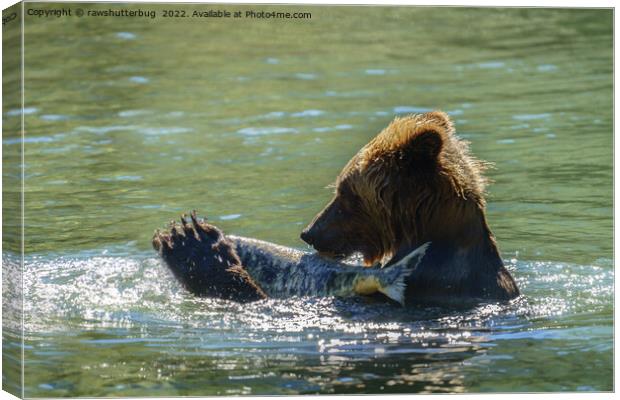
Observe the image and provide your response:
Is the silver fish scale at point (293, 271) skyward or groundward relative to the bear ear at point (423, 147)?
groundward

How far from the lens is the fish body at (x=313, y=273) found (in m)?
10.4

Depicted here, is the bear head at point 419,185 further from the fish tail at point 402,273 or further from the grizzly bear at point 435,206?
the fish tail at point 402,273

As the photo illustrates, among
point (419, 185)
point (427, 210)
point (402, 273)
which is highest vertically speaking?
point (419, 185)

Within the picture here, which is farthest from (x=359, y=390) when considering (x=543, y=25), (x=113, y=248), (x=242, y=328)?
(x=543, y=25)

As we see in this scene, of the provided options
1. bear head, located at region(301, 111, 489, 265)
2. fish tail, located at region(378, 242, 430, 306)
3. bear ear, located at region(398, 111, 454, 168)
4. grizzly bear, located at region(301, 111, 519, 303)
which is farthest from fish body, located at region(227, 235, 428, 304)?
bear ear, located at region(398, 111, 454, 168)

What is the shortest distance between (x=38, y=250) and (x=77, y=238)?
1.90 feet

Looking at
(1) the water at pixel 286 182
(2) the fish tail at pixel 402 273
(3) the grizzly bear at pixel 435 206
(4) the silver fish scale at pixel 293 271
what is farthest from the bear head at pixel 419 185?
(1) the water at pixel 286 182

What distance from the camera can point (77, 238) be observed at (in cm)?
1323

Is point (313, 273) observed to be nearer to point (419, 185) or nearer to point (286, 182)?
point (419, 185)

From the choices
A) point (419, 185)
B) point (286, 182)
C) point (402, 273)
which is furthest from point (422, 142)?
point (286, 182)

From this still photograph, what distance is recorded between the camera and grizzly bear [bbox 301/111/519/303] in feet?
33.7

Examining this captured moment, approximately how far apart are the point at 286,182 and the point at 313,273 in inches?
150

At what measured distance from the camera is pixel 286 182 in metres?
14.8

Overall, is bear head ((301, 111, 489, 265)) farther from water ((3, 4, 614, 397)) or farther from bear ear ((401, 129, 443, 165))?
water ((3, 4, 614, 397))
